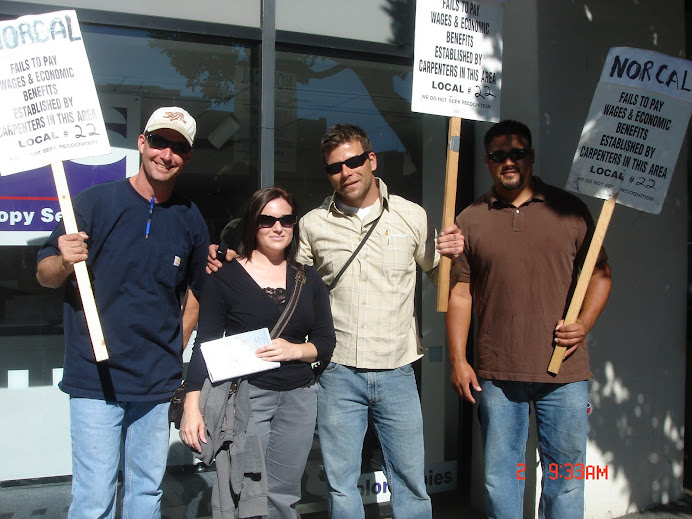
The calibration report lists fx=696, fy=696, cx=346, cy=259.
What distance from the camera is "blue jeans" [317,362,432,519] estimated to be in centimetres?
319

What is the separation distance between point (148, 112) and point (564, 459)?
113 inches

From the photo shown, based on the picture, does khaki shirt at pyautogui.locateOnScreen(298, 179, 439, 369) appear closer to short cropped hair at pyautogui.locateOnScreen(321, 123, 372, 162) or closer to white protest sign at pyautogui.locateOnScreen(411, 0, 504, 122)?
short cropped hair at pyautogui.locateOnScreen(321, 123, 372, 162)

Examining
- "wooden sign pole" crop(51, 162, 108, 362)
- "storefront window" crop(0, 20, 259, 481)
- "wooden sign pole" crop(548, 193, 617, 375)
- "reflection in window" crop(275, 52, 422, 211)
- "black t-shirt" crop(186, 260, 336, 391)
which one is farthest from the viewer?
"reflection in window" crop(275, 52, 422, 211)

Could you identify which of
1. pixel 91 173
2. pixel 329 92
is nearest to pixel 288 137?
pixel 329 92

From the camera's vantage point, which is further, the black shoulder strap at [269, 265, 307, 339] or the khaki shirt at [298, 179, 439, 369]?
the khaki shirt at [298, 179, 439, 369]

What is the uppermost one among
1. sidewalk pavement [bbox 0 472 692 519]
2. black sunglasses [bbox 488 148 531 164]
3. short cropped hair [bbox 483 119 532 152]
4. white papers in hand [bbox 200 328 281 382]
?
short cropped hair [bbox 483 119 532 152]

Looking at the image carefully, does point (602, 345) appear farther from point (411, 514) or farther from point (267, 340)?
point (267, 340)

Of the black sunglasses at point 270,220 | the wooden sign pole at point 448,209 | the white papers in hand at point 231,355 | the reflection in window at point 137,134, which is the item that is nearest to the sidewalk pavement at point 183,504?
the reflection in window at point 137,134

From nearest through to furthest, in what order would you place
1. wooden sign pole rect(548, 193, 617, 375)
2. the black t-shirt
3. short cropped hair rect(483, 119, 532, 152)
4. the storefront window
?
the black t-shirt
wooden sign pole rect(548, 193, 617, 375)
short cropped hair rect(483, 119, 532, 152)
the storefront window

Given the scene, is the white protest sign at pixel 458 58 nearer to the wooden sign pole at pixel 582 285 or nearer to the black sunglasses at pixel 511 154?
the black sunglasses at pixel 511 154

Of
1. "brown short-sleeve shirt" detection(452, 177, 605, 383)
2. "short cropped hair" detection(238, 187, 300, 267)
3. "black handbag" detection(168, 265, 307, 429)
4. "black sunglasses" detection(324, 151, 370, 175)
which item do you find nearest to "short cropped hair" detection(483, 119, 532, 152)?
"brown short-sleeve shirt" detection(452, 177, 605, 383)

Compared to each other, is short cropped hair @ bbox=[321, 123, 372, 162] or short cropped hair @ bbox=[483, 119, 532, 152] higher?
short cropped hair @ bbox=[483, 119, 532, 152]

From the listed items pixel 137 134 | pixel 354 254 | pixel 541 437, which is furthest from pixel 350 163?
pixel 541 437

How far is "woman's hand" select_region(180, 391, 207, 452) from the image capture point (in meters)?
2.83
